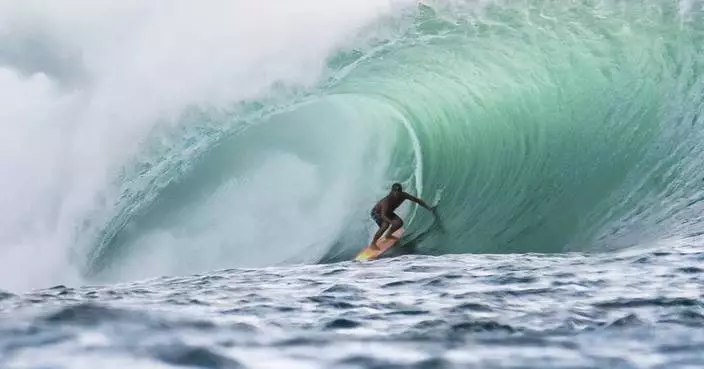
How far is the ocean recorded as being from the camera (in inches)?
115

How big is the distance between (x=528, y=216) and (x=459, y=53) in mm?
4190

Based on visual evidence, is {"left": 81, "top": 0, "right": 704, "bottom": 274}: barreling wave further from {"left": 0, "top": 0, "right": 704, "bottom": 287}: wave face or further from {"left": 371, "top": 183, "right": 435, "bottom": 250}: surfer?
{"left": 371, "top": 183, "right": 435, "bottom": 250}: surfer

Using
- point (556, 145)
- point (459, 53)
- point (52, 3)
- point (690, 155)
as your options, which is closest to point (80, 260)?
point (459, 53)

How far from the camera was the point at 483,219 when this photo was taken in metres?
9.62

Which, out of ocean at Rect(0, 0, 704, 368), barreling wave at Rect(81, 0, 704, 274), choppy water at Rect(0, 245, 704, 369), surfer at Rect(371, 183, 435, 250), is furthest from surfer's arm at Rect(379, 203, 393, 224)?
choppy water at Rect(0, 245, 704, 369)

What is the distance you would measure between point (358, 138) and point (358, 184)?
4.39 feet

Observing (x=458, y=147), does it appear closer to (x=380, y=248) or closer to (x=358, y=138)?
(x=358, y=138)

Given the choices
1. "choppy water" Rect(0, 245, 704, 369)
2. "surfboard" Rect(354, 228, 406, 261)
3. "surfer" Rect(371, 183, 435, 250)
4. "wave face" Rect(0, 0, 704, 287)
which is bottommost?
"choppy water" Rect(0, 245, 704, 369)

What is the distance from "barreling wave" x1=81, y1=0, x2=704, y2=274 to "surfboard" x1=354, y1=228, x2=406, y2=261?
0.32 meters

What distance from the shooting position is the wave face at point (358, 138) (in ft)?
30.9

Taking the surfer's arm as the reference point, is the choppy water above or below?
below

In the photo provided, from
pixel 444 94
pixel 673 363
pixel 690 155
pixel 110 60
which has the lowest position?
pixel 673 363

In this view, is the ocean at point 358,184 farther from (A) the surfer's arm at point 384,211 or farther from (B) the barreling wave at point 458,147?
(A) the surfer's arm at point 384,211

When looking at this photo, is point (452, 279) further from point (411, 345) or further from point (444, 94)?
point (444, 94)
